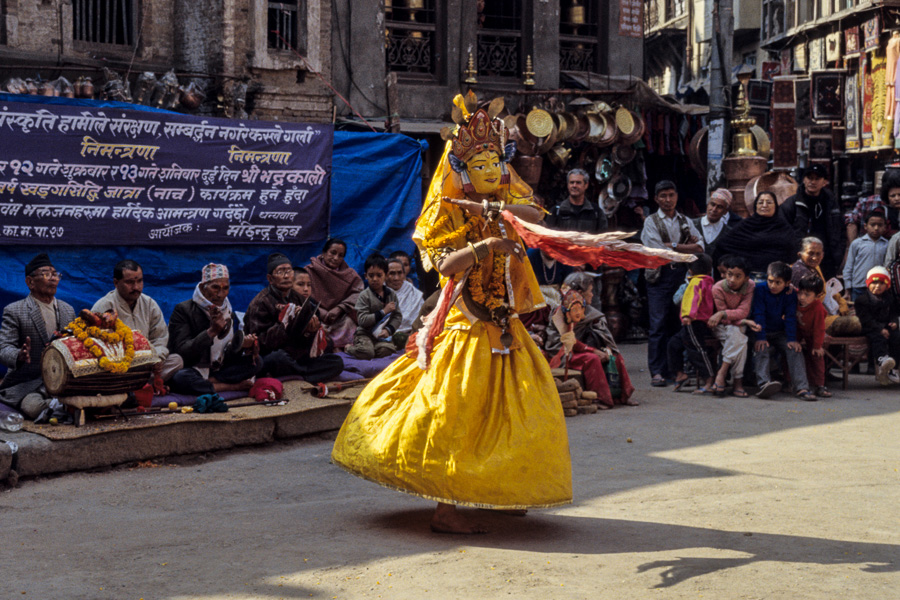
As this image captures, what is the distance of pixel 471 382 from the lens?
15.1ft

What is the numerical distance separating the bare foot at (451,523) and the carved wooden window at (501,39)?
36.1 feet

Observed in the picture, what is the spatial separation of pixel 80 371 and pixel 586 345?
14.2ft

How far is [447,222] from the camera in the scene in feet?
→ 15.9

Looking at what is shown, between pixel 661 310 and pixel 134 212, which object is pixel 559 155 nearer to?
pixel 661 310

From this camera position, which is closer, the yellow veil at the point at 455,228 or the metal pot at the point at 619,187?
the yellow veil at the point at 455,228

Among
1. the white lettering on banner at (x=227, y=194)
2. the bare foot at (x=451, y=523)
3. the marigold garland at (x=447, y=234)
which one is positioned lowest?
the bare foot at (x=451, y=523)

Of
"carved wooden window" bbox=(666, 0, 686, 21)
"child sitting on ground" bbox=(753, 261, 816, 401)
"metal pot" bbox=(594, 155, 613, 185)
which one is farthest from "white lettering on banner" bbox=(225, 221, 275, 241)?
"carved wooden window" bbox=(666, 0, 686, 21)

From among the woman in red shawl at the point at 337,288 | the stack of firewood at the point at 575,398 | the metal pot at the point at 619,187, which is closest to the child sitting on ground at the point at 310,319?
the woman in red shawl at the point at 337,288

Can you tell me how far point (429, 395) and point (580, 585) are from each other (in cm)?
115

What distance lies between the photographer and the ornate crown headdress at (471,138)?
4.85m

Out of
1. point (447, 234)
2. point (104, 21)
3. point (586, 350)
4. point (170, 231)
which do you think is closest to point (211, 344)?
point (170, 231)

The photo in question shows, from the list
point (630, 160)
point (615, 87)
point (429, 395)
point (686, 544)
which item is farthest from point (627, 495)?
point (615, 87)

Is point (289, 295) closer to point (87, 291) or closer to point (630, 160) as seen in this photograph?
point (87, 291)

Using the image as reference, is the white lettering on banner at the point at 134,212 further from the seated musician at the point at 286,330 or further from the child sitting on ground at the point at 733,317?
the child sitting on ground at the point at 733,317
